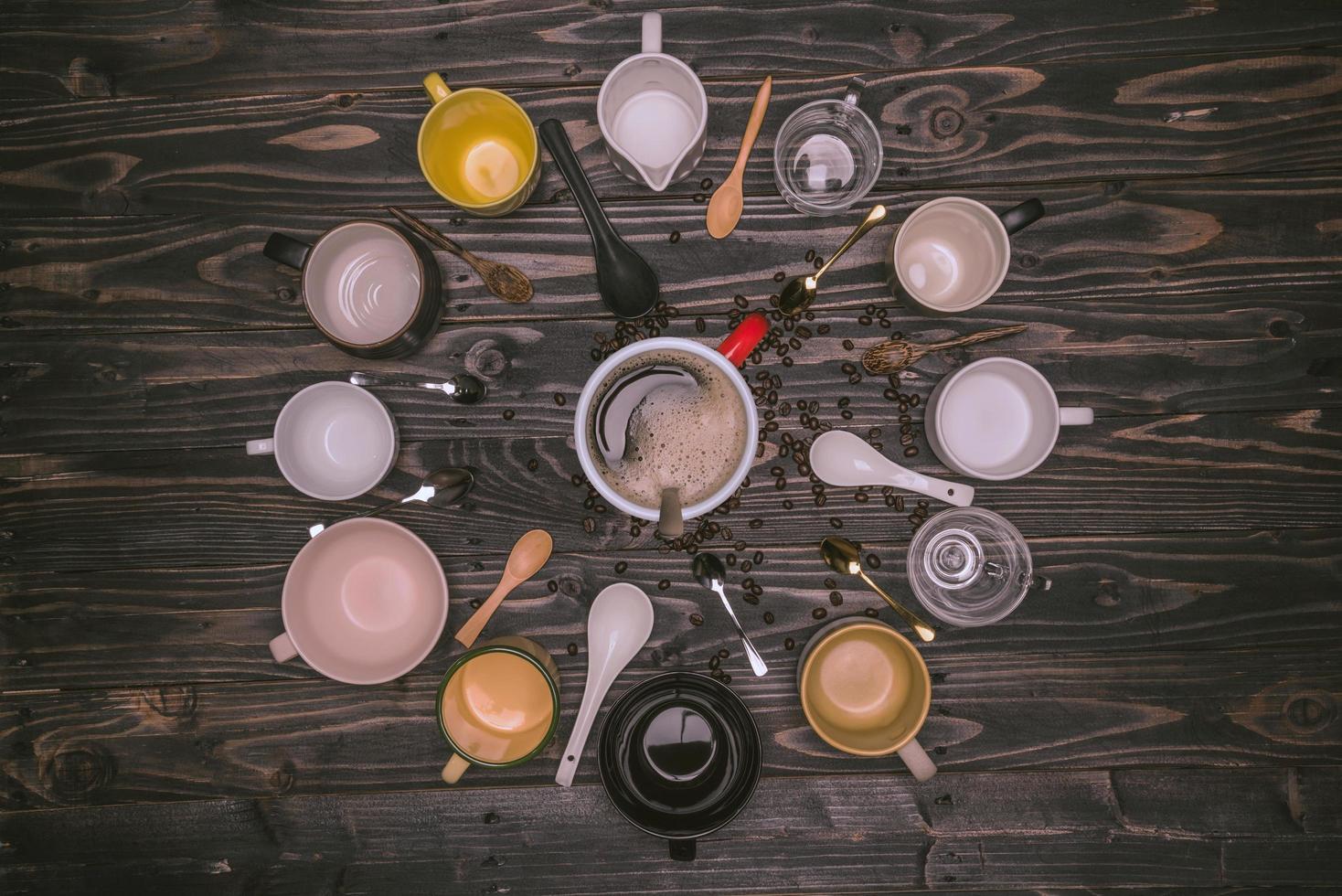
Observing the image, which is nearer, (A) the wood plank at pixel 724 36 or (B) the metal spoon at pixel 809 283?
(B) the metal spoon at pixel 809 283

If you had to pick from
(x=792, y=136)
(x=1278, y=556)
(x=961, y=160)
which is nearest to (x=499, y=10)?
(x=792, y=136)

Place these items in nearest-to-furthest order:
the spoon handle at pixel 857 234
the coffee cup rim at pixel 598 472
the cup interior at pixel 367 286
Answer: the coffee cup rim at pixel 598 472
the spoon handle at pixel 857 234
the cup interior at pixel 367 286

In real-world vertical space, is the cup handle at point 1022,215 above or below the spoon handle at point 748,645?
above

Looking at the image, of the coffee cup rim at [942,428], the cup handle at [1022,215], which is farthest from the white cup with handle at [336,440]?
the cup handle at [1022,215]

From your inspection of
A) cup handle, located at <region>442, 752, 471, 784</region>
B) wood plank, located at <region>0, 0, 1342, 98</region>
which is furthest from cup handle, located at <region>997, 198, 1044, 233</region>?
cup handle, located at <region>442, 752, 471, 784</region>

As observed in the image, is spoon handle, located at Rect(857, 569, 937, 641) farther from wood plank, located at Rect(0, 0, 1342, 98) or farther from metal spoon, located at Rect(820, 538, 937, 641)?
wood plank, located at Rect(0, 0, 1342, 98)

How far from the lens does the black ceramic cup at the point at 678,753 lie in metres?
1.17

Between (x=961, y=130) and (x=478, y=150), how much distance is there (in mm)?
868

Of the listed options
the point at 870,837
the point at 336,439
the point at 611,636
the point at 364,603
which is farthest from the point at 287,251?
the point at 870,837

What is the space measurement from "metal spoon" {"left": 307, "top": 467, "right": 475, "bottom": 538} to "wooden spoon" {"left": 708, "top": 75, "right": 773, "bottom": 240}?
0.61 m

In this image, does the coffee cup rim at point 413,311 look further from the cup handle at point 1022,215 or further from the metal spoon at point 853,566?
the cup handle at point 1022,215

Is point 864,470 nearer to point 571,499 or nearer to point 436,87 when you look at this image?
point 571,499

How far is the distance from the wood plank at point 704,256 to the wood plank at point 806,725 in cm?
61

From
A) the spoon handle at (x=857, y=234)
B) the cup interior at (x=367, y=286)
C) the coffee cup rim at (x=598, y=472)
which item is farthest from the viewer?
the cup interior at (x=367, y=286)
